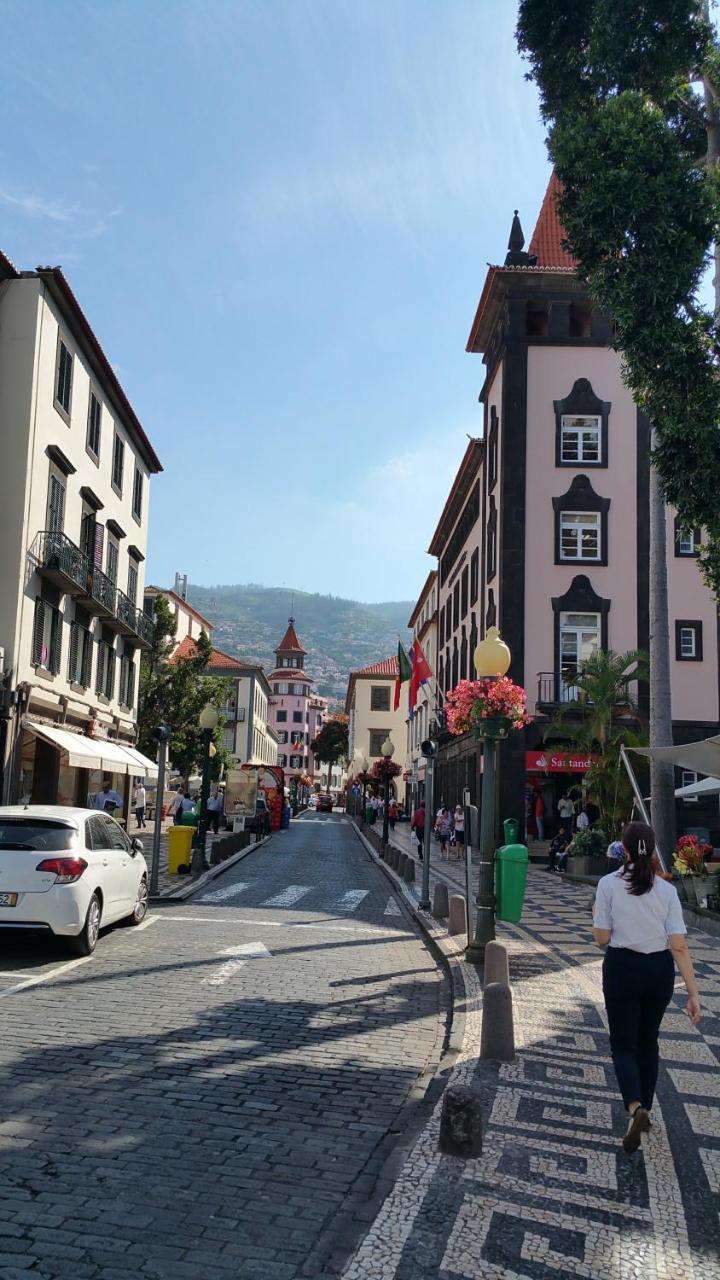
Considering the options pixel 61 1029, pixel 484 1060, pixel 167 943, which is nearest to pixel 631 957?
pixel 484 1060

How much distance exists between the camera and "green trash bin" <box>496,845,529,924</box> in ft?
37.2

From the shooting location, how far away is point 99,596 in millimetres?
29688

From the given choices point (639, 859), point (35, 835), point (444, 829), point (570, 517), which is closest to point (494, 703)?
point (35, 835)

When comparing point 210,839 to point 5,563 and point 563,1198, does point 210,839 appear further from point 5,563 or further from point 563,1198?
point 563,1198

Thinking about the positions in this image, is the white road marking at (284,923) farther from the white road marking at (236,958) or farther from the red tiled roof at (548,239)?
the red tiled roof at (548,239)

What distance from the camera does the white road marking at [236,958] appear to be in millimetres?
9885

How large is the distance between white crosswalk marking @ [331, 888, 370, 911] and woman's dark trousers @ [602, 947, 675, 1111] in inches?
442

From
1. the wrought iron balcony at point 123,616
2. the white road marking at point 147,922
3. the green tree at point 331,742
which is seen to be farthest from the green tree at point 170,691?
the green tree at point 331,742

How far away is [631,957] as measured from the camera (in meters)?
5.73

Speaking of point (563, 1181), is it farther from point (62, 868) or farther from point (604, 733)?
point (604, 733)

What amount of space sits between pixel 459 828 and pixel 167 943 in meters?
20.2

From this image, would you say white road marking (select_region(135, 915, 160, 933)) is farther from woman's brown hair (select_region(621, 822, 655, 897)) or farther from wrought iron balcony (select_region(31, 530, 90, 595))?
wrought iron balcony (select_region(31, 530, 90, 595))

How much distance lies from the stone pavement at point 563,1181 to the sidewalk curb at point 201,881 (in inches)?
371

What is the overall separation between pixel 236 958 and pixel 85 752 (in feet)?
47.8
